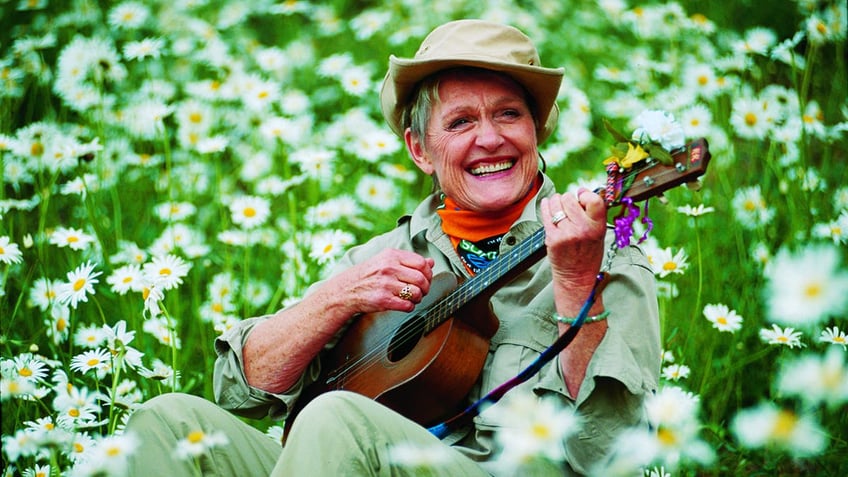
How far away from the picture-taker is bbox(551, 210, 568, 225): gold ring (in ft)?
6.23

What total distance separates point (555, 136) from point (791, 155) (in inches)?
56.3

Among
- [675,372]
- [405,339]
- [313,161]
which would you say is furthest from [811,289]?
[313,161]

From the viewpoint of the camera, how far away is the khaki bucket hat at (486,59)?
8.09 ft

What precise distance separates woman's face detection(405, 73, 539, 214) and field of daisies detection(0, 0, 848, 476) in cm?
63

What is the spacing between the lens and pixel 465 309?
87.7 inches

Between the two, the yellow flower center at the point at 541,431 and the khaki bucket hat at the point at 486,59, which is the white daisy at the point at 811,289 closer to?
the yellow flower center at the point at 541,431

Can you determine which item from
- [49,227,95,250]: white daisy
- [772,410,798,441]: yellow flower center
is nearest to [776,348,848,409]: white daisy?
[772,410,798,441]: yellow flower center

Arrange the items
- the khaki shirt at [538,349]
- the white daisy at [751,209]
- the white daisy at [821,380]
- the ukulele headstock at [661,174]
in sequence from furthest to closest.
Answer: the white daisy at [751,209], the khaki shirt at [538,349], the ukulele headstock at [661,174], the white daisy at [821,380]

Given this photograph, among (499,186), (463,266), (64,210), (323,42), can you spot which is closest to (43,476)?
(463,266)

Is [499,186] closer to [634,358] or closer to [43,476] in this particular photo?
[634,358]

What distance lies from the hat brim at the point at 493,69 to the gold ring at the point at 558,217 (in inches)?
25.7

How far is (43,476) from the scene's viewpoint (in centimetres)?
221

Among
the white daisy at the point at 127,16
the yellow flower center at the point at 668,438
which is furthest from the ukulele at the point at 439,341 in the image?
the white daisy at the point at 127,16

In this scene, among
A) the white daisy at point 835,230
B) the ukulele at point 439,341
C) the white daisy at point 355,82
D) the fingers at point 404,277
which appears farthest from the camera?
the white daisy at point 355,82
